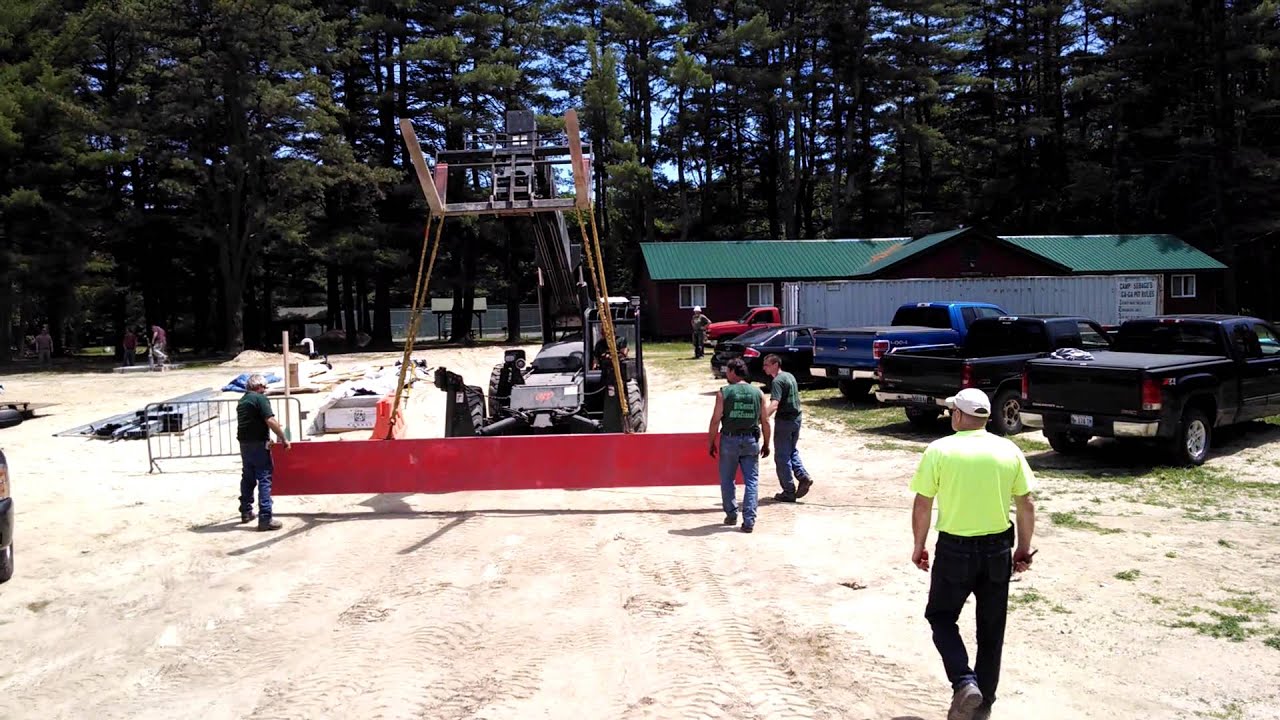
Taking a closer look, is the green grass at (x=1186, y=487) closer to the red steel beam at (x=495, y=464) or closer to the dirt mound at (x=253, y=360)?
the red steel beam at (x=495, y=464)

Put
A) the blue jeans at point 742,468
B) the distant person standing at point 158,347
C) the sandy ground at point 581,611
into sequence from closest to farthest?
the sandy ground at point 581,611
the blue jeans at point 742,468
the distant person standing at point 158,347

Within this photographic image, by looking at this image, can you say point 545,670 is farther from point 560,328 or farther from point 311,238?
point 311,238

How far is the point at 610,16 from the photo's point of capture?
52.9m

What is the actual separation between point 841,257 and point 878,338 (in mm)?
27270

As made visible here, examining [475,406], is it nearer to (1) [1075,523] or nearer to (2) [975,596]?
(1) [1075,523]

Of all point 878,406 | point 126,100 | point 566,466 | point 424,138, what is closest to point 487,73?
point 424,138

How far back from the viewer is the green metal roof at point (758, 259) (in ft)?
138

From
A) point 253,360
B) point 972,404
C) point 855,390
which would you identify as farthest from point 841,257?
point 972,404

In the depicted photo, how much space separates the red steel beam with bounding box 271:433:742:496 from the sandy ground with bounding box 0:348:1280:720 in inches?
13.5

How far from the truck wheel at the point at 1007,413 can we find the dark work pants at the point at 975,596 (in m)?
10.0

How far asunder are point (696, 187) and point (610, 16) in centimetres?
1160

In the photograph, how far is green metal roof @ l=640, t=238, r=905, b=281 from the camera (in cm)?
4200

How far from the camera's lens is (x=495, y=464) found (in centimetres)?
1005

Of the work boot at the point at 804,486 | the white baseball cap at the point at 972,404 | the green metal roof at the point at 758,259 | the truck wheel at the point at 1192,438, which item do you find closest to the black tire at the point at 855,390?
the truck wheel at the point at 1192,438
